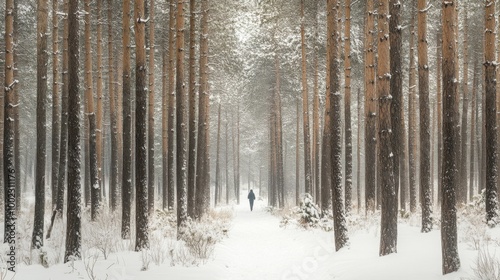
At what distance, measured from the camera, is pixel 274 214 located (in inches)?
914

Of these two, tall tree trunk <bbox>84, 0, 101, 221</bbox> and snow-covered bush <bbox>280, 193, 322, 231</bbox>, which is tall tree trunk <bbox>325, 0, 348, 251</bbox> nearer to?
snow-covered bush <bbox>280, 193, 322, 231</bbox>

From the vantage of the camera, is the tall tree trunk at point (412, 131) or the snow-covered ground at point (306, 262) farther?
the tall tree trunk at point (412, 131)

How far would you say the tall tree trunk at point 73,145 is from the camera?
24.6ft


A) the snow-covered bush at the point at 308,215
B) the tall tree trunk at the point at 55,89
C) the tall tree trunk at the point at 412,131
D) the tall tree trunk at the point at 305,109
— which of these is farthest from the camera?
the tall tree trunk at the point at 305,109

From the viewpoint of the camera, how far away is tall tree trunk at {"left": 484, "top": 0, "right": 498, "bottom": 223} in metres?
9.95

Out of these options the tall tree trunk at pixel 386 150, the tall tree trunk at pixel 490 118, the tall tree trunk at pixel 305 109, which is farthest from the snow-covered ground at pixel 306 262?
the tall tree trunk at pixel 305 109

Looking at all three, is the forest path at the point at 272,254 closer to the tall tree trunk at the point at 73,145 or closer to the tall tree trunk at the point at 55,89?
the tall tree trunk at the point at 73,145

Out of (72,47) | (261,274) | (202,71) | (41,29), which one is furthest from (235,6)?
(261,274)

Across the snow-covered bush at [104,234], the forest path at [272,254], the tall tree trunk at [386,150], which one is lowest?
the forest path at [272,254]

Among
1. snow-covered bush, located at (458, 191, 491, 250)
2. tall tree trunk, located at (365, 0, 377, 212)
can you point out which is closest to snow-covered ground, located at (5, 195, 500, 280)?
snow-covered bush, located at (458, 191, 491, 250)

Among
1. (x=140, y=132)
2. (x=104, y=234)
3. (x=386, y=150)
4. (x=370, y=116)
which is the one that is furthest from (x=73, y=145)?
(x=370, y=116)

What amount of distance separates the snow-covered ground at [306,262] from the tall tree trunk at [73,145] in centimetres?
47

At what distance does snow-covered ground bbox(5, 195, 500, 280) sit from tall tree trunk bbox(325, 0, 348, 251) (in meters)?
0.58

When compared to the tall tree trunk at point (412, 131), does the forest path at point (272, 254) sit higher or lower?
lower
